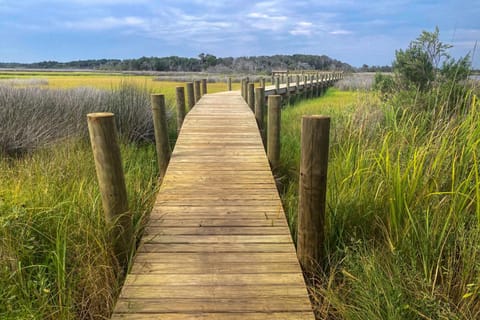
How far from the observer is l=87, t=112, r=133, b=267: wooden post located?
248 centimetres

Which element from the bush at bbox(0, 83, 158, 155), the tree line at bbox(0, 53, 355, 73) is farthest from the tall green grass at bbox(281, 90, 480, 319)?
the tree line at bbox(0, 53, 355, 73)

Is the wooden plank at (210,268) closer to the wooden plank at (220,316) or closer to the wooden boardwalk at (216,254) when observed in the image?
the wooden boardwalk at (216,254)

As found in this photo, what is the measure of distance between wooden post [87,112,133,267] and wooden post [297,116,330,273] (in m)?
1.44

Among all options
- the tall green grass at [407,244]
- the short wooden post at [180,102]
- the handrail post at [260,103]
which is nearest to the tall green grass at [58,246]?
the tall green grass at [407,244]

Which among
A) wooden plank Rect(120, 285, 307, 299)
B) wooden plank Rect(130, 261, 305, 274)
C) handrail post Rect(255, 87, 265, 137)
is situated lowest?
wooden plank Rect(120, 285, 307, 299)

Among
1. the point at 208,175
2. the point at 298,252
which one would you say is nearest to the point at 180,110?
the point at 208,175

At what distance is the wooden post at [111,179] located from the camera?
8.14ft

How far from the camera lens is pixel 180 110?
25.5ft

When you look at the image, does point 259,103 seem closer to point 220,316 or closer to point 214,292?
point 214,292

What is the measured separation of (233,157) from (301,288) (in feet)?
9.97

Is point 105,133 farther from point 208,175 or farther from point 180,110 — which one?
point 180,110

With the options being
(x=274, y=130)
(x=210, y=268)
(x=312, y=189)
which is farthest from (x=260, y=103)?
(x=210, y=268)

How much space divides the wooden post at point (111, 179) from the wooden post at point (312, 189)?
1439 millimetres

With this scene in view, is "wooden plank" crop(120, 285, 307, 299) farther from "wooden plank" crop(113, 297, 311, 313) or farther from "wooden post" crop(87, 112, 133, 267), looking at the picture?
"wooden post" crop(87, 112, 133, 267)
